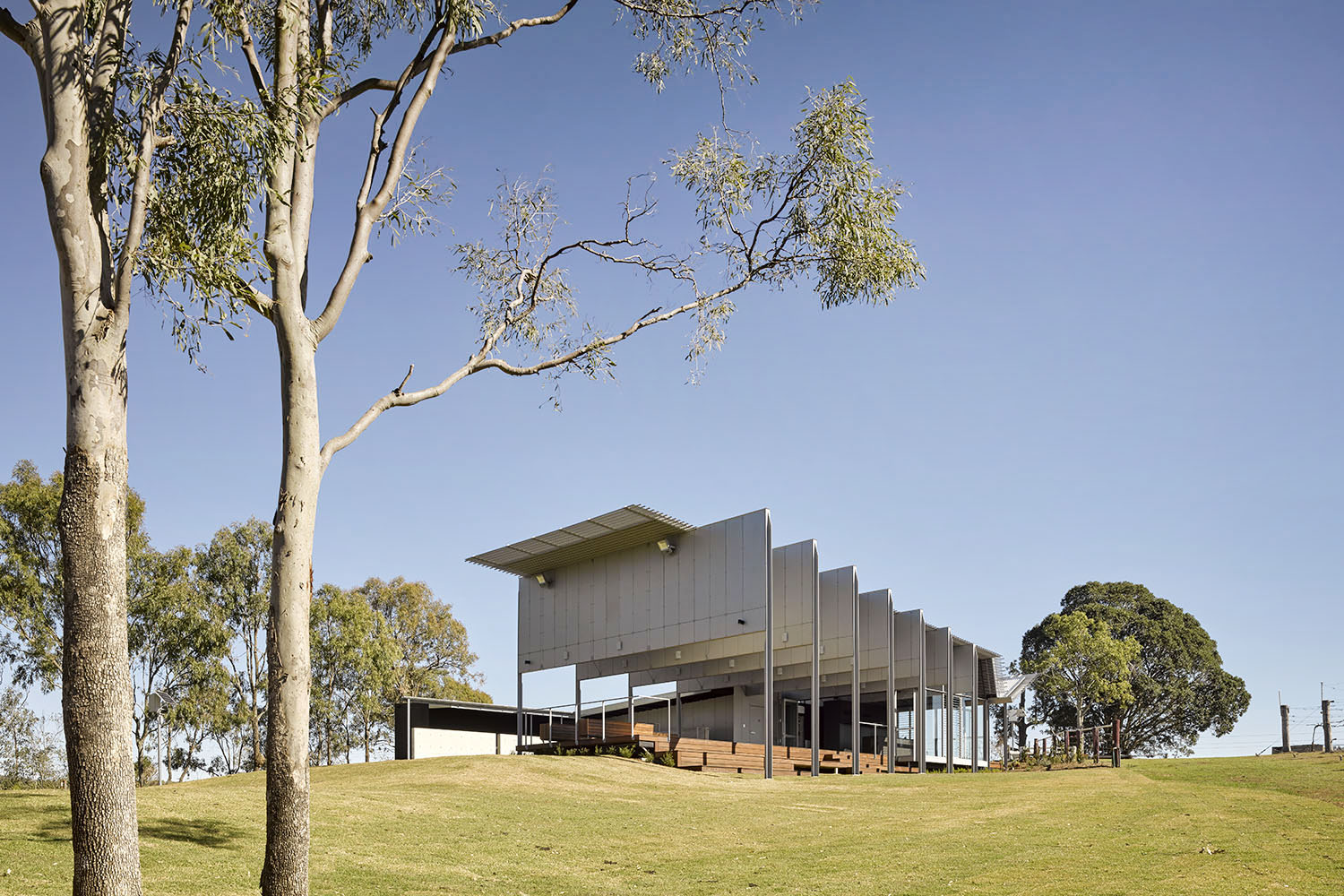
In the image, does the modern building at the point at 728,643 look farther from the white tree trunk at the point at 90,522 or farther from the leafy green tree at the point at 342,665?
the white tree trunk at the point at 90,522

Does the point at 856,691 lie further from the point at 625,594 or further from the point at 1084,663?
the point at 1084,663

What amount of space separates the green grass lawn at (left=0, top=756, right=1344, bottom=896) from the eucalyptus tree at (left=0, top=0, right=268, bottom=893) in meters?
2.25

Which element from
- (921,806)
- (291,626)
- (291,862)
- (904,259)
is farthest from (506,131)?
(921,806)

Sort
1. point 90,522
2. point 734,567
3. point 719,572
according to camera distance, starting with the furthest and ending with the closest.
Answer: point 719,572, point 734,567, point 90,522

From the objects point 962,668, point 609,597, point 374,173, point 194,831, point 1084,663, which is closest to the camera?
point 374,173

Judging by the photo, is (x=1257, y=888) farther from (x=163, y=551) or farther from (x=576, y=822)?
(x=163, y=551)

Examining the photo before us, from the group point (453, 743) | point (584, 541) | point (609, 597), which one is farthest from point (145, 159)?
point (453, 743)

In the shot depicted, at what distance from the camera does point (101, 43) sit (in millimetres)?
8812

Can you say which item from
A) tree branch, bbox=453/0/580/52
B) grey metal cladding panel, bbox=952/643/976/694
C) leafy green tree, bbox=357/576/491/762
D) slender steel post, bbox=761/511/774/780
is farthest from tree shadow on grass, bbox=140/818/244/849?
leafy green tree, bbox=357/576/491/762

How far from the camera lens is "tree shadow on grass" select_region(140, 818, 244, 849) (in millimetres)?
11719

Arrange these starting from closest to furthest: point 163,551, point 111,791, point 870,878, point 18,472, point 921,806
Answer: point 111,791 → point 870,878 → point 921,806 → point 18,472 → point 163,551

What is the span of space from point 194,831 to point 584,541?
17.9m

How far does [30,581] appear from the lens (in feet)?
101

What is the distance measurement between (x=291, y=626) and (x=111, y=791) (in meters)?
1.72
